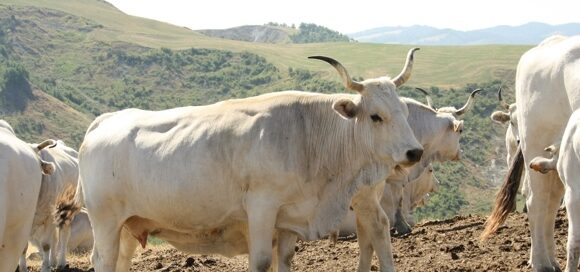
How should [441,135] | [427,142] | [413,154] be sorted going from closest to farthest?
1. [413,154]
2. [427,142]
3. [441,135]

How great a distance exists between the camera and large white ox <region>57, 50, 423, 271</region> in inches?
424

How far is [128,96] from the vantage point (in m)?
91.6

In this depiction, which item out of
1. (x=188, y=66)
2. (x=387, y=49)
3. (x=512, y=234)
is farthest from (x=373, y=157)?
(x=387, y=49)

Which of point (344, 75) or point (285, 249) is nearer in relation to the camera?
point (344, 75)

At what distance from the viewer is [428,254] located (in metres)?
14.2

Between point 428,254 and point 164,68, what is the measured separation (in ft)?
299

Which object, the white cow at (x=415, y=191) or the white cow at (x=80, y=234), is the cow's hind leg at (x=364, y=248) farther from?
the white cow at (x=80, y=234)

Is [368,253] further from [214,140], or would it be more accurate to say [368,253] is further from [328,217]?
[214,140]

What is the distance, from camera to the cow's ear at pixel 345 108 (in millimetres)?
10789

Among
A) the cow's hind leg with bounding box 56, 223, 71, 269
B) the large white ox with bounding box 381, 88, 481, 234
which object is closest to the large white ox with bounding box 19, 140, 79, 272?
the cow's hind leg with bounding box 56, 223, 71, 269

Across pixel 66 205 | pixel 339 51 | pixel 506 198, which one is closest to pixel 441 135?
pixel 506 198

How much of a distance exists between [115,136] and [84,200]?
0.82 metres

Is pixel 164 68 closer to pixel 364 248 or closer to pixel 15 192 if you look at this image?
pixel 364 248

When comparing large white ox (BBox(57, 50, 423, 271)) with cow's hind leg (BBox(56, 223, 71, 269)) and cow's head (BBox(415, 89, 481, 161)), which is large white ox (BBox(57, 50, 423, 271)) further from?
cow's hind leg (BBox(56, 223, 71, 269))
